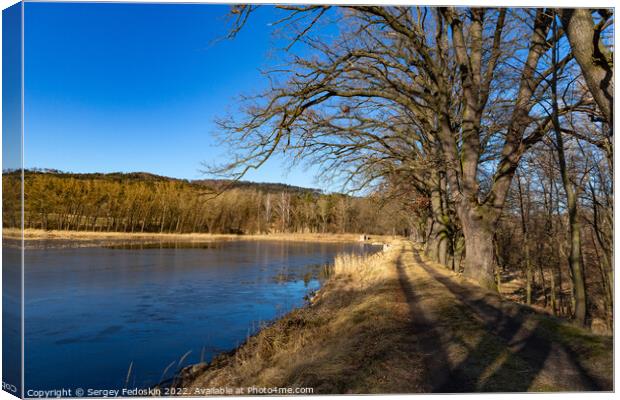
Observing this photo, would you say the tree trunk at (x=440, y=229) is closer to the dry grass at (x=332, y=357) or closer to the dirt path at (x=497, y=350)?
the dry grass at (x=332, y=357)

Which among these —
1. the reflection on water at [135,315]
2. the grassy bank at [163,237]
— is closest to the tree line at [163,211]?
the grassy bank at [163,237]

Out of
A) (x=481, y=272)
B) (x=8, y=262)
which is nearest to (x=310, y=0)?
(x=8, y=262)

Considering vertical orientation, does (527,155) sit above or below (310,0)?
below

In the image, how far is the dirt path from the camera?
13.3 feet

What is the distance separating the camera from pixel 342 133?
33.8ft

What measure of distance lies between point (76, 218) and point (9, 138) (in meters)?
37.7

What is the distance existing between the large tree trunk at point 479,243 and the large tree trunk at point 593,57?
4.92 m

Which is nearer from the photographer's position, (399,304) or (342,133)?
(399,304)

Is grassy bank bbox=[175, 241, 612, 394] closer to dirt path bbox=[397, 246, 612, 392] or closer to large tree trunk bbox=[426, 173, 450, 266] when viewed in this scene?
dirt path bbox=[397, 246, 612, 392]

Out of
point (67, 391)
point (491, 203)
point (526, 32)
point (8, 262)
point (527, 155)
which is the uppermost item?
point (526, 32)

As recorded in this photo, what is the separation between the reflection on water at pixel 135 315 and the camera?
23.4 ft

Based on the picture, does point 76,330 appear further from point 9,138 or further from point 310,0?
point 310,0

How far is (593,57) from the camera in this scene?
14.8 ft

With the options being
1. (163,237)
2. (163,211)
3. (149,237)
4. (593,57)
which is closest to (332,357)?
(593,57)
